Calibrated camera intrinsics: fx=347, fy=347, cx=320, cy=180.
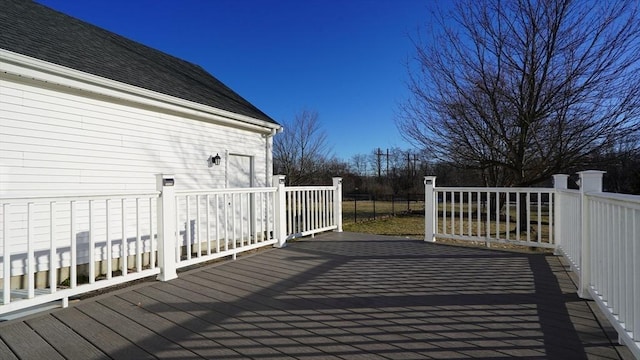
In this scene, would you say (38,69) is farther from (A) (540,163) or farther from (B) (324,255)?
(A) (540,163)

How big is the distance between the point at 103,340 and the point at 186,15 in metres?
8.80

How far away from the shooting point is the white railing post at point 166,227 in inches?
133

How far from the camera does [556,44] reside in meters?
6.57

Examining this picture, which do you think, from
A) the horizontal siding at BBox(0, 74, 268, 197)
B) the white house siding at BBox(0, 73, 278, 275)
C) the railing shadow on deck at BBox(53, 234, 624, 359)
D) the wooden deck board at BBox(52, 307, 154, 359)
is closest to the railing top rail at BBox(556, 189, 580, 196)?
the railing shadow on deck at BBox(53, 234, 624, 359)

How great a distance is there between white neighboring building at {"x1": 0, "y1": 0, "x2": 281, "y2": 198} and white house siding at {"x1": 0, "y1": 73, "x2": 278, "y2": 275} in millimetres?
12

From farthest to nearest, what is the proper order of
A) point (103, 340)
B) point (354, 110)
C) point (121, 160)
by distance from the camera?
point (354, 110) → point (121, 160) → point (103, 340)

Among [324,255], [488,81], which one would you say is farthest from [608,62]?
[324,255]

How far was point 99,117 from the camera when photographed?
486 centimetres

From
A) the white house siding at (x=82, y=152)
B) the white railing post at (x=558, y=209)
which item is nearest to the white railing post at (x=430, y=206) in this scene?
the white railing post at (x=558, y=209)

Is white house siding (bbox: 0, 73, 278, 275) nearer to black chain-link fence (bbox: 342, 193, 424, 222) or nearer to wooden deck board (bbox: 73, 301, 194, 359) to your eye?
wooden deck board (bbox: 73, 301, 194, 359)

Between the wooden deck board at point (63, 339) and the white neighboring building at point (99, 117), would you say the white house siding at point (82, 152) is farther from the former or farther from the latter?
the wooden deck board at point (63, 339)

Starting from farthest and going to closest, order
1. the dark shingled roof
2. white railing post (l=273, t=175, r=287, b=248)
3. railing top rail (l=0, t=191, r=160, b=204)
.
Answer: white railing post (l=273, t=175, r=287, b=248), the dark shingled roof, railing top rail (l=0, t=191, r=160, b=204)

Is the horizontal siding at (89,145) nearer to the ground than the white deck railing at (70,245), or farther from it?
farther from it

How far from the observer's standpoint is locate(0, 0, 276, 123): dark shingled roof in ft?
14.9
